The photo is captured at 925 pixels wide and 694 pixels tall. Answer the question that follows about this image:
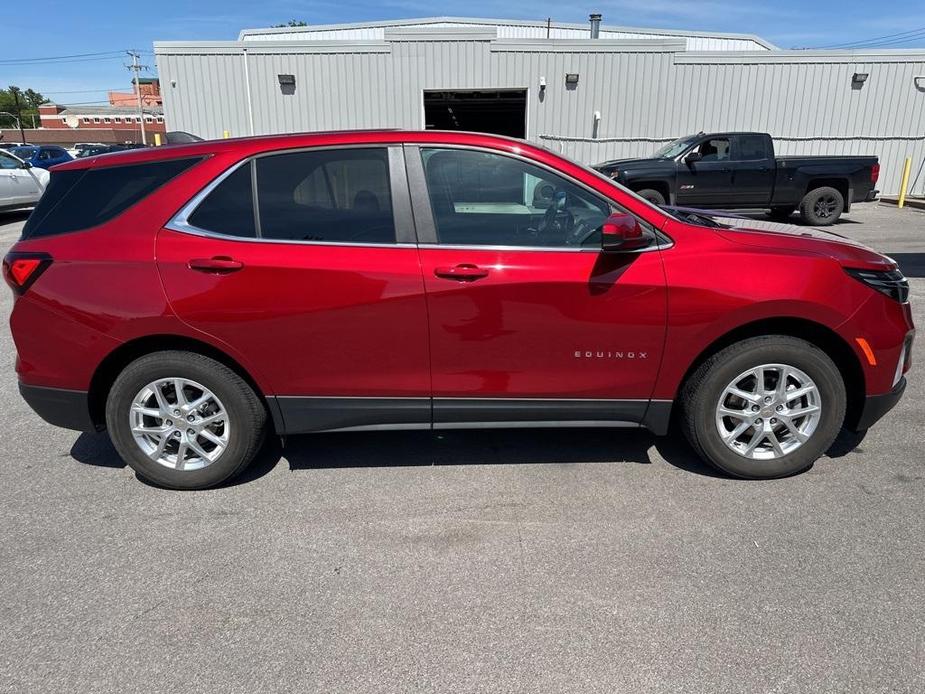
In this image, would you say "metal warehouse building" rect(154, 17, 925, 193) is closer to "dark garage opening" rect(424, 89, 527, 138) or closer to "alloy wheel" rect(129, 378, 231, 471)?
"dark garage opening" rect(424, 89, 527, 138)

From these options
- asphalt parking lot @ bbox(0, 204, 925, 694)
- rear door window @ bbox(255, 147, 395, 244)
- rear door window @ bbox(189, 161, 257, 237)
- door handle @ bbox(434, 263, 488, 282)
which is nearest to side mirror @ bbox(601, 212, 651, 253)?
door handle @ bbox(434, 263, 488, 282)

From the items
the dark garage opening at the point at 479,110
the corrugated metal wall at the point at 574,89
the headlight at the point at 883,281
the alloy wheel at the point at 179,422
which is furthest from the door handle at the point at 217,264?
the corrugated metal wall at the point at 574,89

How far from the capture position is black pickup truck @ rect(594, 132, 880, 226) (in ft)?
43.1

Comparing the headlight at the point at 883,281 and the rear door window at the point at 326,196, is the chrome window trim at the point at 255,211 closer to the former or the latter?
the rear door window at the point at 326,196

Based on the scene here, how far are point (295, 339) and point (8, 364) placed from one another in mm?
3882

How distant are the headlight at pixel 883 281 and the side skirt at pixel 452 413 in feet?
3.73

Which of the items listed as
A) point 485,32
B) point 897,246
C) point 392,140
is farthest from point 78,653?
point 485,32

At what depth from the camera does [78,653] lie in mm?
2305

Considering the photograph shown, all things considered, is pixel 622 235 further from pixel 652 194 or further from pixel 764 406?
pixel 652 194

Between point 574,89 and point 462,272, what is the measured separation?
1657 cm

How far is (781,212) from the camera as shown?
14438 mm

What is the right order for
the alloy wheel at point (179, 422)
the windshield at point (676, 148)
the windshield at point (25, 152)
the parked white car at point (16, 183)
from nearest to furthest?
the alloy wheel at point (179, 422), the windshield at point (676, 148), the parked white car at point (16, 183), the windshield at point (25, 152)

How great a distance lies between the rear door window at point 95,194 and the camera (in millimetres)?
3238

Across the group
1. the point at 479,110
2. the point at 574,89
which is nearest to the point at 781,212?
the point at 574,89
